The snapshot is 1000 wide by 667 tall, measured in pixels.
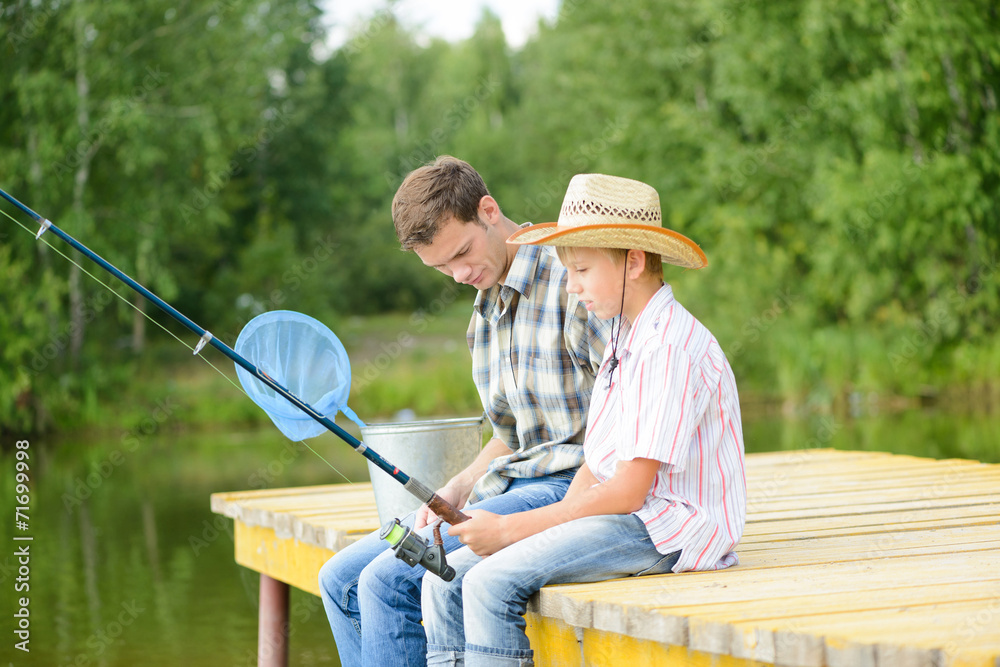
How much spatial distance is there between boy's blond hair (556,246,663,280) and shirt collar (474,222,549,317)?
0.25 metres

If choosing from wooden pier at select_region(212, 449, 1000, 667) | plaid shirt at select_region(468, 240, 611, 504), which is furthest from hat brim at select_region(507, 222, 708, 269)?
wooden pier at select_region(212, 449, 1000, 667)

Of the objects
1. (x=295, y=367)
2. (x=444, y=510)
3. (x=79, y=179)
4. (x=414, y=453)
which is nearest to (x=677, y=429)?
(x=444, y=510)

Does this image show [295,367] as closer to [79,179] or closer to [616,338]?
[616,338]

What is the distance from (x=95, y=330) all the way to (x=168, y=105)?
3050 mm

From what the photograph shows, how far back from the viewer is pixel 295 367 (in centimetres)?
262

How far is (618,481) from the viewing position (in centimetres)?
203

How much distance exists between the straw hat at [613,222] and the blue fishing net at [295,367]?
66 centimetres

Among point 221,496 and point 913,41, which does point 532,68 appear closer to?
point 913,41

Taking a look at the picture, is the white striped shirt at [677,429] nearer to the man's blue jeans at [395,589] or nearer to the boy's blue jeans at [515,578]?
the boy's blue jeans at [515,578]

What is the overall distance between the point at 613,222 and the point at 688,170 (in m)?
16.4

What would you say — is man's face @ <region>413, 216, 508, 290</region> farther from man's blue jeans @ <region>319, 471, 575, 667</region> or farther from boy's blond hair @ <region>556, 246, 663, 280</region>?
man's blue jeans @ <region>319, 471, 575, 667</region>

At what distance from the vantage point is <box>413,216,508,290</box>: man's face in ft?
7.84

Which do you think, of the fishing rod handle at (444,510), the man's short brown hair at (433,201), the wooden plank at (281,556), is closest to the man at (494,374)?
the man's short brown hair at (433,201)

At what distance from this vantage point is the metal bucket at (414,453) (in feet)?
8.86
